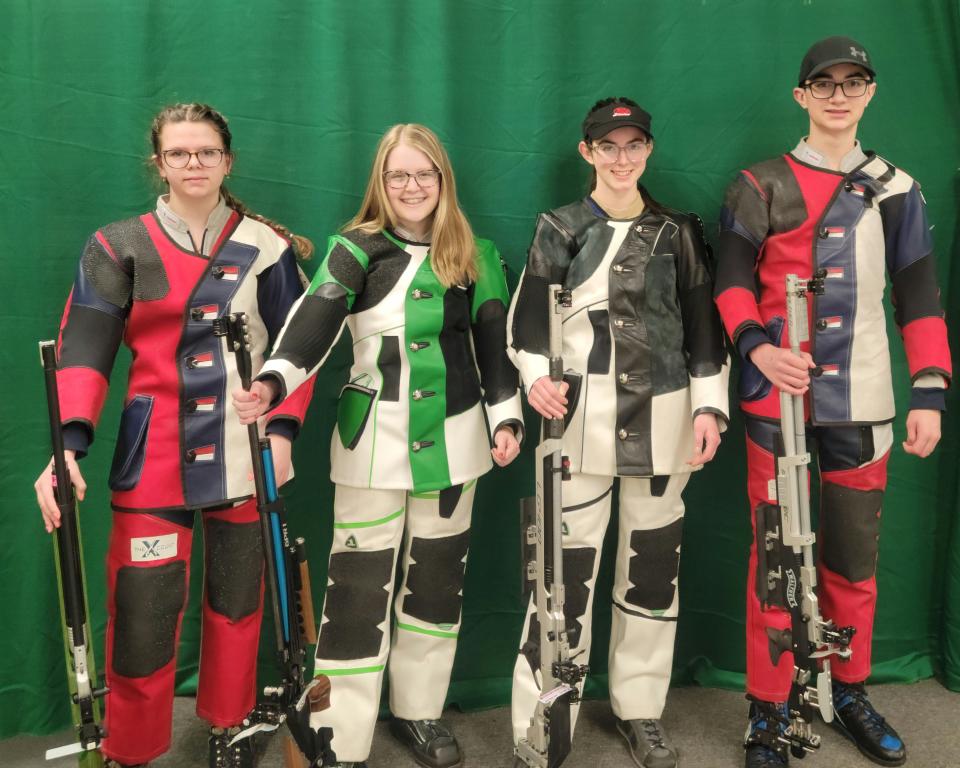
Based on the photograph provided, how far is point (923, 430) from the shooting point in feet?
7.77

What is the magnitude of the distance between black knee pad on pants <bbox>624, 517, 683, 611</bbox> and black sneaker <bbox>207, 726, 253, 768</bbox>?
96 cm

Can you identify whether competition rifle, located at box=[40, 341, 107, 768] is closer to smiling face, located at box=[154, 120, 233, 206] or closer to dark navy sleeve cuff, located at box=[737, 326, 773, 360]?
smiling face, located at box=[154, 120, 233, 206]

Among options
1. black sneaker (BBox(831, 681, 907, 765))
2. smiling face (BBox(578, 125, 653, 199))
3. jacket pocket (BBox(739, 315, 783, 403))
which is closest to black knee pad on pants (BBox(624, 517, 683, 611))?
jacket pocket (BBox(739, 315, 783, 403))

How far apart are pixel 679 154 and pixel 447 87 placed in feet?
2.08

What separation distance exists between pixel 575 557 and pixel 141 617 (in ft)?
3.20

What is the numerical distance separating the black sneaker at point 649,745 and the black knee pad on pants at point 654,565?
0.99 ft

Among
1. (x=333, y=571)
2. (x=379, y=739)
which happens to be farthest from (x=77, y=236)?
(x=379, y=739)

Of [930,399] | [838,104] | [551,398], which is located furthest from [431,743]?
[838,104]

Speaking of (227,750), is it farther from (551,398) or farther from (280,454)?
(551,398)

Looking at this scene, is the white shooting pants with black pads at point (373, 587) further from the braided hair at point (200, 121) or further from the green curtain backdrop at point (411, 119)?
the braided hair at point (200, 121)

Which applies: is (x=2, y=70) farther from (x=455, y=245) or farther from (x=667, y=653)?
(x=667, y=653)

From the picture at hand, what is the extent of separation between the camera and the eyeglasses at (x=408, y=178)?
224 cm

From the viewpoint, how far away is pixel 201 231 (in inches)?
87.4

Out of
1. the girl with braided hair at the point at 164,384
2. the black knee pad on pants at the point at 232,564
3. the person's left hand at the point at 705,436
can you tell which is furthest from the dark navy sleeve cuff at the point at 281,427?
the person's left hand at the point at 705,436
